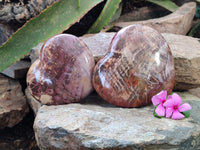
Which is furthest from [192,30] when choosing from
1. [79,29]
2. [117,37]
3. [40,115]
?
[40,115]

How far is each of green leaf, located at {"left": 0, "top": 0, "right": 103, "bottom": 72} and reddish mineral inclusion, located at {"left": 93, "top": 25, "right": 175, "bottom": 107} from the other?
0.67m

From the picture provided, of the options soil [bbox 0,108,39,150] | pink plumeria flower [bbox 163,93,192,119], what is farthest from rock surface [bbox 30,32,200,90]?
soil [bbox 0,108,39,150]

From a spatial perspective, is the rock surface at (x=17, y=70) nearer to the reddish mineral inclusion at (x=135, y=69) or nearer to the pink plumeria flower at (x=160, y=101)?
the reddish mineral inclusion at (x=135, y=69)

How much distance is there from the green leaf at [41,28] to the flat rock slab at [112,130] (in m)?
0.67

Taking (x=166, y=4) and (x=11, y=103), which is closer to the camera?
(x=11, y=103)

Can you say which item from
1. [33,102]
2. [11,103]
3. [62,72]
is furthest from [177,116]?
[11,103]

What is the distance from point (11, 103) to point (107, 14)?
114cm

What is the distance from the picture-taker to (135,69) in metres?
1.66

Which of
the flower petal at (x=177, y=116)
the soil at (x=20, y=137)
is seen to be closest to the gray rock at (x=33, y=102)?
the soil at (x=20, y=137)

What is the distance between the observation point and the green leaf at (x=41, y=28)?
A: 2096 millimetres

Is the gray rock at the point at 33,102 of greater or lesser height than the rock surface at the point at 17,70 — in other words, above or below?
below

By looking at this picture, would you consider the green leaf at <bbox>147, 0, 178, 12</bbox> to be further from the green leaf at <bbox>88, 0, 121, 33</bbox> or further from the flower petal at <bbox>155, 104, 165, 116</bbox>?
the flower petal at <bbox>155, 104, 165, 116</bbox>

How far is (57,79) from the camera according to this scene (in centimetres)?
175

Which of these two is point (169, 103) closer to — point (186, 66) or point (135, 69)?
point (135, 69)
